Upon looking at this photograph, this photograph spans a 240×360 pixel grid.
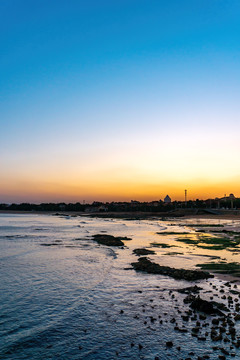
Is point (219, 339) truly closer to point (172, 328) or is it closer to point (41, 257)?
point (172, 328)

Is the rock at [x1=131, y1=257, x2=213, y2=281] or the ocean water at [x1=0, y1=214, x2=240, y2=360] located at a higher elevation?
the rock at [x1=131, y1=257, x2=213, y2=281]

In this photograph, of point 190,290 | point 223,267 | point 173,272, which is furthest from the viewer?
point 223,267

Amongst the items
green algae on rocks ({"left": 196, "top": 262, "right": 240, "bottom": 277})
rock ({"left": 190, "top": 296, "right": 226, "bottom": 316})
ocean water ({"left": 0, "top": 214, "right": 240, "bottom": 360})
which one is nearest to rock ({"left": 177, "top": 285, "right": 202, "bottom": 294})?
ocean water ({"left": 0, "top": 214, "right": 240, "bottom": 360})

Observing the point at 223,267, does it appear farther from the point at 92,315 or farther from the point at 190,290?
the point at 92,315

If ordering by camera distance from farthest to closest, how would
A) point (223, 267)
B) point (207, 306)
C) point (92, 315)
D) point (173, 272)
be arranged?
1. point (223, 267)
2. point (173, 272)
3. point (92, 315)
4. point (207, 306)

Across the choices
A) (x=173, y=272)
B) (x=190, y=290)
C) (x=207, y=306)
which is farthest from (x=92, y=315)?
(x=173, y=272)

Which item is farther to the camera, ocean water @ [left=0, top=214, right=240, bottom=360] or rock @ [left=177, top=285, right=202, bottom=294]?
rock @ [left=177, top=285, right=202, bottom=294]

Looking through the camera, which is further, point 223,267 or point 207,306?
point 223,267

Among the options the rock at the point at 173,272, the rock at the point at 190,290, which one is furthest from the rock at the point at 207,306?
the rock at the point at 173,272

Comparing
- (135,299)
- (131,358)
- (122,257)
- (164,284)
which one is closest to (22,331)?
(131,358)

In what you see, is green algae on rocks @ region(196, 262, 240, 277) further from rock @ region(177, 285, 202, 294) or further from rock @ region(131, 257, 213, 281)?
rock @ region(177, 285, 202, 294)

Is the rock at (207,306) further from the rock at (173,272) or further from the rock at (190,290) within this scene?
the rock at (173,272)

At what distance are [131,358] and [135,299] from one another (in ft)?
19.8

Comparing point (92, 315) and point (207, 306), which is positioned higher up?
point (207, 306)
